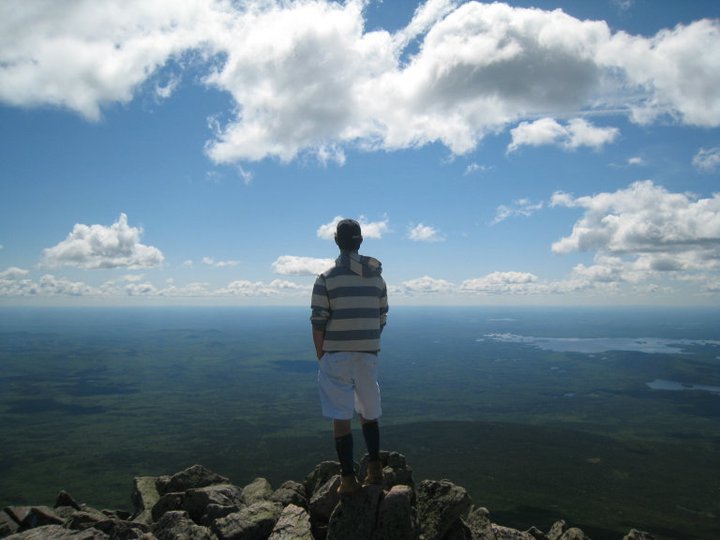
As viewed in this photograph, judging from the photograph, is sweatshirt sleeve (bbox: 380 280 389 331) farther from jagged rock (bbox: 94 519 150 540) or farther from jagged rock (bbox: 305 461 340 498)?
jagged rock (bbox: 94 519 150 540)

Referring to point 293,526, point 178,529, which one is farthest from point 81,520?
point 293,526

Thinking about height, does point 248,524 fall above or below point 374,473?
below

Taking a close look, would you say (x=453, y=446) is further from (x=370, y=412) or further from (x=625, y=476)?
(x=370, y=412)

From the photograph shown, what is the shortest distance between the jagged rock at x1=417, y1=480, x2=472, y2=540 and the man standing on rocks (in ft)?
9.56

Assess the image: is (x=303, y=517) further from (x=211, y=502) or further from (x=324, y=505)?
(x=211, y=502)

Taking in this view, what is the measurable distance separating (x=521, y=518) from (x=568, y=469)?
143 feet

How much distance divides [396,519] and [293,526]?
2656 millimetres

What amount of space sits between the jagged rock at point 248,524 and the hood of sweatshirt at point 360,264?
639 cm

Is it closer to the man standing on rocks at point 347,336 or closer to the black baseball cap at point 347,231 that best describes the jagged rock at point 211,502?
the man standing on rocks at point 347,336

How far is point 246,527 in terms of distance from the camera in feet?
32.6

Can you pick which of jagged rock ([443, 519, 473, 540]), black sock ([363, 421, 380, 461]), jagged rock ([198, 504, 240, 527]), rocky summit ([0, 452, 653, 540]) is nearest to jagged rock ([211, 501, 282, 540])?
rocky summit ([0, 452, 653, 540])

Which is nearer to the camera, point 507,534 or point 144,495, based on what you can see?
point 507,534

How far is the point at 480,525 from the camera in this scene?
37.5 ft

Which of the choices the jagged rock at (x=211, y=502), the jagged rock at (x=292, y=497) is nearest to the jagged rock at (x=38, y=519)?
the jagged rock at (x=211, y=502)
